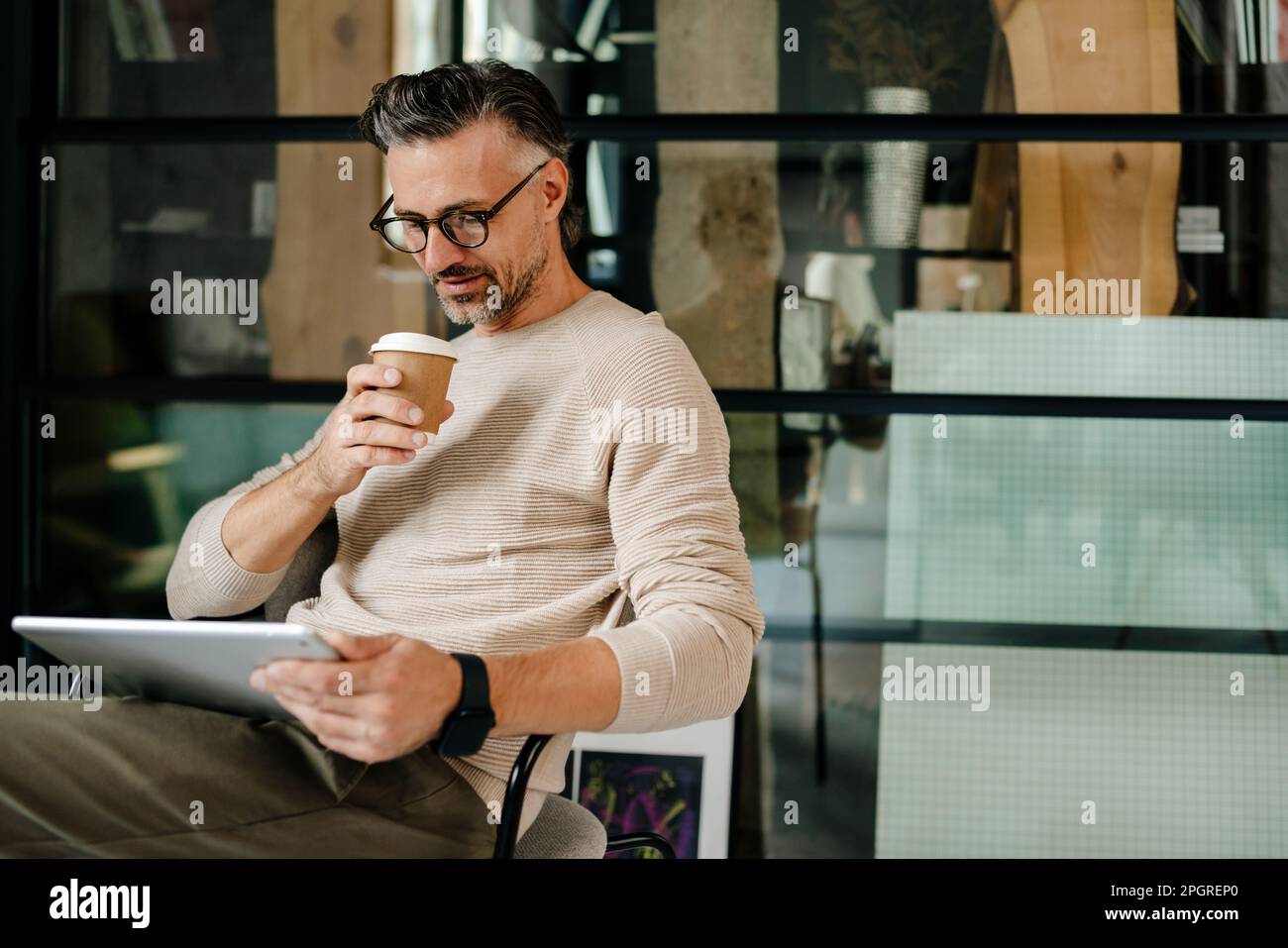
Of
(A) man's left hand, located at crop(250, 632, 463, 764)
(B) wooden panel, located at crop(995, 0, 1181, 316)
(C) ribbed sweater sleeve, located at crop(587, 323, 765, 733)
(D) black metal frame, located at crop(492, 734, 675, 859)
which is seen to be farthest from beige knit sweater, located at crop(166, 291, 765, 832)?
(B) wooden panel, located at crop(995, 0, 1181, 316)

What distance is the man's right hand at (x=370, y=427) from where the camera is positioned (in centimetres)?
Answer: 154

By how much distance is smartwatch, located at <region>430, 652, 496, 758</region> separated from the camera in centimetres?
129

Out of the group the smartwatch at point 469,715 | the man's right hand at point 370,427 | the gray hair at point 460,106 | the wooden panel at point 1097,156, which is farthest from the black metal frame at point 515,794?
the wooden panel at point 1097,156

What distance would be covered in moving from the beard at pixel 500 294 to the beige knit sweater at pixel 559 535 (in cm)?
5

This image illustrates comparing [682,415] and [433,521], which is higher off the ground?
[682,415]

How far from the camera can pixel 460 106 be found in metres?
1.68

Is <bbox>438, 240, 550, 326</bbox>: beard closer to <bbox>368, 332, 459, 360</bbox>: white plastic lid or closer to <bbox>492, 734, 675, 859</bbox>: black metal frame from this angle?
<bbox>368, 332, 459, 360</bbox>: white plastic lid

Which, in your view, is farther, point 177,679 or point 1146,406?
point 1146,406

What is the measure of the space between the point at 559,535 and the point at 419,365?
328 millimetres

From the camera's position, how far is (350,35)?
2.97 meters
